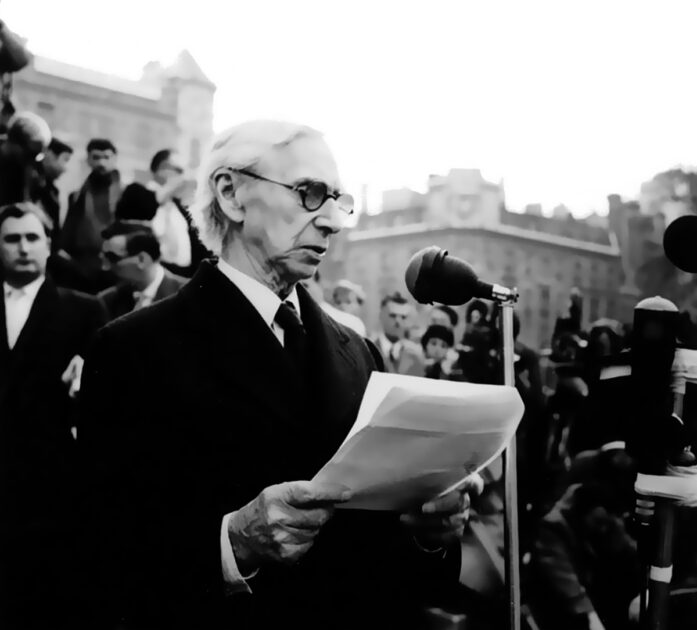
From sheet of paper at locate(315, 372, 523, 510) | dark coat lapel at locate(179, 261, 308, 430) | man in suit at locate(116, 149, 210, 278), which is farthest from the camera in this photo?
man in suit at locate(116, 149, 210, 278)

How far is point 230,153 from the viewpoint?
1528mm

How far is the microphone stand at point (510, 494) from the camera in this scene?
59.2 inches

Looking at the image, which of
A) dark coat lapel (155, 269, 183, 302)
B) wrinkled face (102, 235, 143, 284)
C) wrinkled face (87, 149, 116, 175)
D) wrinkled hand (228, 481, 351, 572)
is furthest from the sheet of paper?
wrinkled face (87, 149, 116, 175)

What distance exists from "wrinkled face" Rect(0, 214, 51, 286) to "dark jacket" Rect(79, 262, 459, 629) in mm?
315

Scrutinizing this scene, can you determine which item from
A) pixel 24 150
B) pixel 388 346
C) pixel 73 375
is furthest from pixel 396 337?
pixel 24 150

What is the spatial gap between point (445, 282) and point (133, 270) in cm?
71

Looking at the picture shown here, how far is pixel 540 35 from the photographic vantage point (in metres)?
1.74

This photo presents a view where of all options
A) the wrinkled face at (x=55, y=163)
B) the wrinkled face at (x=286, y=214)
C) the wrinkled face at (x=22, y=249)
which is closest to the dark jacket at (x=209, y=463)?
the wrinkled face at (x=286, y=214)

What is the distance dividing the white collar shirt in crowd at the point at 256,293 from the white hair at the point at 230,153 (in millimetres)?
57

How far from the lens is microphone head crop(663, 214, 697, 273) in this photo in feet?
5.20

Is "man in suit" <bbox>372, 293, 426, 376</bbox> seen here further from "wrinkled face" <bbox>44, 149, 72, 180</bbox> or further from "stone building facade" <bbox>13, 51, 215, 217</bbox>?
"wrinkled face" <bbox>44, 149, 72, 180</bbox>

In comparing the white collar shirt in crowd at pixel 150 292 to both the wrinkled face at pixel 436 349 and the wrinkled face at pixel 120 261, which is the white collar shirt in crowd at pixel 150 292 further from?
the wrinkled face at pixel 436 349

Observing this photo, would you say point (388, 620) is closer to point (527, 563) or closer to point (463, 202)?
point (527, 563)

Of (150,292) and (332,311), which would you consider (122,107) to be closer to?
(150,292)
